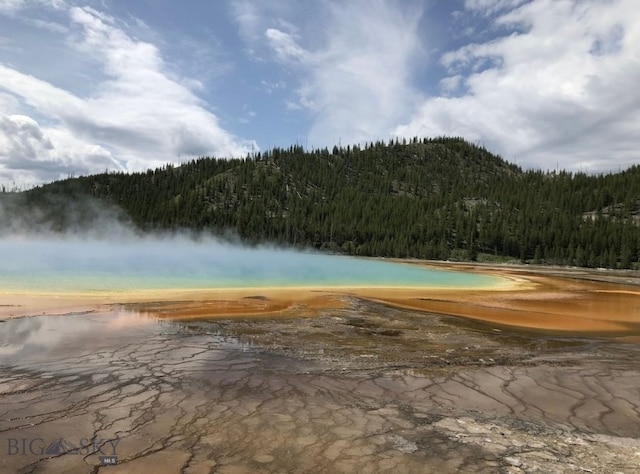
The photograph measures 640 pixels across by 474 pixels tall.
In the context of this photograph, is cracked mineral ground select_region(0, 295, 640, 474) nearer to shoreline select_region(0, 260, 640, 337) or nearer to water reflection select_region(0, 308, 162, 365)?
water reflection select_region(0, 308, 162, 365)

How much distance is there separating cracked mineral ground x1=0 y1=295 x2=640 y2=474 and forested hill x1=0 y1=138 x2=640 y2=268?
298 feet

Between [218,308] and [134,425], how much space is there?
38.5 feet

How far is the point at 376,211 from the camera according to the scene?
454 feet

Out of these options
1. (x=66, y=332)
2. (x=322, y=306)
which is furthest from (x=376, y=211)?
(x=66, y=332)

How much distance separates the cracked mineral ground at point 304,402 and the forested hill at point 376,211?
90.7 metres

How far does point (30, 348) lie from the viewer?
10.3 meters

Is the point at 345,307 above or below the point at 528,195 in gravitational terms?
below

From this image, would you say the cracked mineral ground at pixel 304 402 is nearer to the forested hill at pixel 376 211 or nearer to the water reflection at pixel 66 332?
the water reflection at pixel 66 332

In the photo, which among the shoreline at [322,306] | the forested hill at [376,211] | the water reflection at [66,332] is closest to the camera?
the water reflection at [66,332]

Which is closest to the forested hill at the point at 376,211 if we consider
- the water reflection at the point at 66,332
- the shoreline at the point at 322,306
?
the shoreline at the point at 322,306

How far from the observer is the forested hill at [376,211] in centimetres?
10000

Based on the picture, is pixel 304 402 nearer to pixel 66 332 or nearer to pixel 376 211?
pixel 66 332

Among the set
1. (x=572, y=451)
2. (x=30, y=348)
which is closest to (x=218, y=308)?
(x=30, y=348)

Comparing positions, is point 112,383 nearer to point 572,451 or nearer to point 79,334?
point 79,334
